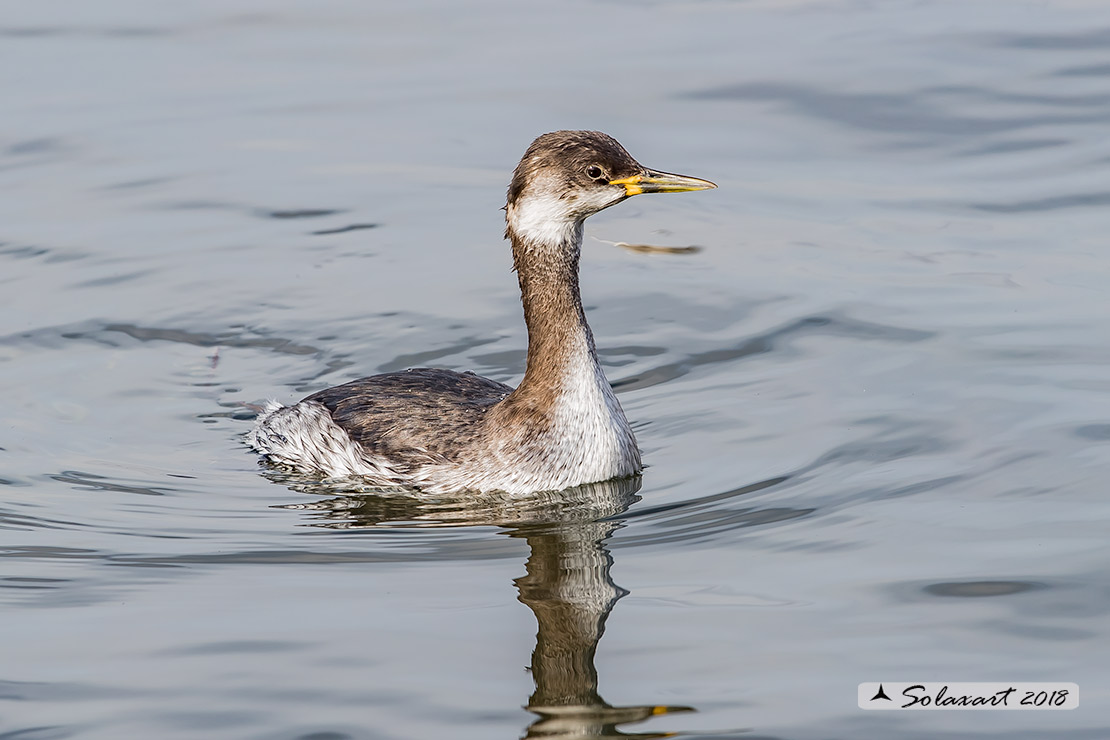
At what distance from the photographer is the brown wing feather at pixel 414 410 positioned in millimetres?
9688

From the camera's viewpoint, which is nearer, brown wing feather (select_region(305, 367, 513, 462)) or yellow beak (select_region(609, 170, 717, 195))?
yellow beak (select_region(609, 170, 717, 195))

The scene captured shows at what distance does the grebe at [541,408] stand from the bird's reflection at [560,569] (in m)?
0.16

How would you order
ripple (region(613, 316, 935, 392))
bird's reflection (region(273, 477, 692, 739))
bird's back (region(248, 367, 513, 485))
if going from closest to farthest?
bird's reflection (region(273, 477, 692, 739)), bird's back (region(248, 367, 513, 485)), ripple (region(613, 316, 935, 392))

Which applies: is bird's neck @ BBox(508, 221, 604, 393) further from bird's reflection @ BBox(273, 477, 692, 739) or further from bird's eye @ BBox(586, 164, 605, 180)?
bird's reflection @ BBox(273, 477, 692, 739)

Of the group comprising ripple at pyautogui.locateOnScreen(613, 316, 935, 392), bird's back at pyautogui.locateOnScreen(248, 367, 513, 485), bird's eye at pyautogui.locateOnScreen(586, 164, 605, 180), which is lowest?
bird's back at pyautogui.locateOnScreen(248, 367, 513, 485)

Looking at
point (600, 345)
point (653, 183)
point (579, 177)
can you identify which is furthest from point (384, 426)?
point (600, 345)

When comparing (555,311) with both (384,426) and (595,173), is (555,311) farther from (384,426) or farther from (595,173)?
(384,426)

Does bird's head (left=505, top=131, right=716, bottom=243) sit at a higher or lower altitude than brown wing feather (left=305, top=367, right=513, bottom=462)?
higher

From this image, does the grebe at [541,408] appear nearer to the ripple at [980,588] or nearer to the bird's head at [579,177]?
the bird's head at [579,177]

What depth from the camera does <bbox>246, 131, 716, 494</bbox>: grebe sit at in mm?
9094

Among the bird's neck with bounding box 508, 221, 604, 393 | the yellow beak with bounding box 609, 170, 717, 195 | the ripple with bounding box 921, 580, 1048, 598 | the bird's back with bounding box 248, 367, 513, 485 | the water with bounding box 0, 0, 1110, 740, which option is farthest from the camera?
the bird's back with bounding box 248, 367, 513, 485

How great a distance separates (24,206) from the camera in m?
15.0

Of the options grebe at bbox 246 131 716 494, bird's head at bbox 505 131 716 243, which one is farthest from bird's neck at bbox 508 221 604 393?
bird's head at bbox 505 131 716 243

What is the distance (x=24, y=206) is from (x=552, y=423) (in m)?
7.57
